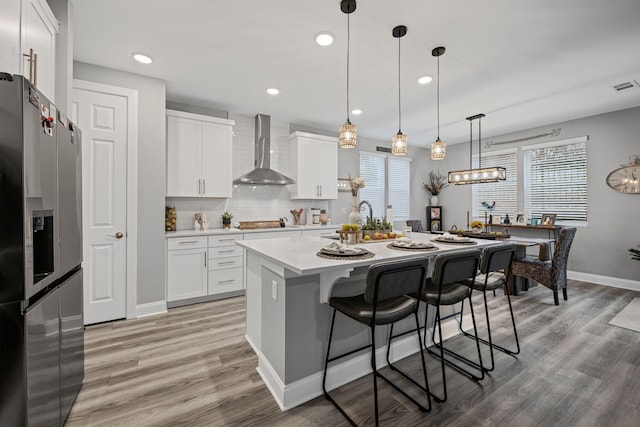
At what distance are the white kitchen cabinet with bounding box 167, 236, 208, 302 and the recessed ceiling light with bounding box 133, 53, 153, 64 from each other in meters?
2.05

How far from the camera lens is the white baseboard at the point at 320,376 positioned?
1.90m

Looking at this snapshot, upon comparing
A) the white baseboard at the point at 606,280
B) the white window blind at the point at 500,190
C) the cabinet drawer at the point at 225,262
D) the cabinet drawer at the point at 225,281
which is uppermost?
the white window blind at the point at 500,190

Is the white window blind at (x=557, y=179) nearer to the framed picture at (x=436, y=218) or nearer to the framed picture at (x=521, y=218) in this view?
the framed picture at (x=521, y=218)

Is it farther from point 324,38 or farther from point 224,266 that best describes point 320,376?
point 324,38

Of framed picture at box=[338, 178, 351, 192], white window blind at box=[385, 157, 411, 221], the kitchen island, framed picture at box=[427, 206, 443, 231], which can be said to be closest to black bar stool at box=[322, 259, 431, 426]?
the kitchen island

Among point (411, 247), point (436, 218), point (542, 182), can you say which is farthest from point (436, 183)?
point (411, 247)

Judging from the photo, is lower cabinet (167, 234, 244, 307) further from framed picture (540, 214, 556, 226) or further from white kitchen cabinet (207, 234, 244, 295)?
framed picture (540, 214, 556, 226)

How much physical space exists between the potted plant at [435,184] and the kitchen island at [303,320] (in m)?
5.11

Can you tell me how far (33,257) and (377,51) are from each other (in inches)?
121

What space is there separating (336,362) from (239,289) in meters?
2.41

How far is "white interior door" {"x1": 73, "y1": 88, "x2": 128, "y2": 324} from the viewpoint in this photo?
305 centimetres

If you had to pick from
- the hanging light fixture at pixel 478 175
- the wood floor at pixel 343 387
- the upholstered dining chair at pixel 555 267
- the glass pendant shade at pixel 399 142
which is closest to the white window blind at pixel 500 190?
the hanging light fixture at pixel 478 175

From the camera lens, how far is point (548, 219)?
16.6ft

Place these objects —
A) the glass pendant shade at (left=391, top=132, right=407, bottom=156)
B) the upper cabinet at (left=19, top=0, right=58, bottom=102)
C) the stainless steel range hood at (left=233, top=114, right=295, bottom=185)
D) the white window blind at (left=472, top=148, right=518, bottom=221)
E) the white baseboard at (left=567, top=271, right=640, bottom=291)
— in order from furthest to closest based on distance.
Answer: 1. the white window blind at (left=472, top=148, right=518, bottom=221)
2. the stainless steel range hood at (left=233, top=114, right=295, bottom=185)
3. the white baseboard at (left=567, top=271, right=640, bottom=291)
4. the glass pendant shade at (left=391, top=132, right=407, bottom=156)
5. the upper cabinet at (left=19, top=0, right=58, bottom=102)
